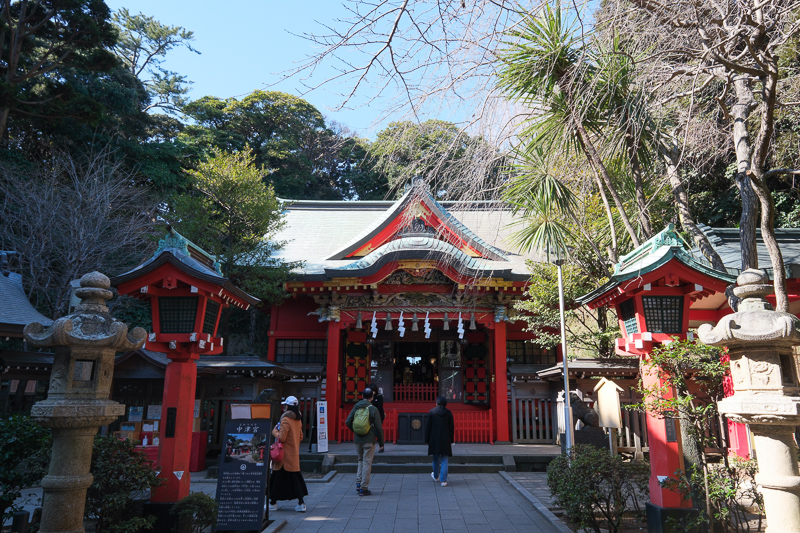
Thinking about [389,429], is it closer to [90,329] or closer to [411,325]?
[411,325]

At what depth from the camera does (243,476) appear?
579cm

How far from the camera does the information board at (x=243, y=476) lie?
18.5ft

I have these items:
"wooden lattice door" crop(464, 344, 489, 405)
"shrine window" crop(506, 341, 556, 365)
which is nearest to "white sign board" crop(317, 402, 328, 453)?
"wooden lattice door" crop(464, 344, 489, 405)

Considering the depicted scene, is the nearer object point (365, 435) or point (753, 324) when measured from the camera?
point (753, 324)

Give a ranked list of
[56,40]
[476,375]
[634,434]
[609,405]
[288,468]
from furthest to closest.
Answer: [476,375], [56,40], [634,434], [609,405], [288,468]

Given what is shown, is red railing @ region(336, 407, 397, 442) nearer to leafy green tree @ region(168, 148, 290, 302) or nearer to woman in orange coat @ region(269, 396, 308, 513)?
leafy green tree @ region(168, 148, 290, 302)

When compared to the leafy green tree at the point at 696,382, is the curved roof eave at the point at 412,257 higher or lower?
higher

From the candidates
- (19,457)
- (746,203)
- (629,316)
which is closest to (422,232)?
(629,316)

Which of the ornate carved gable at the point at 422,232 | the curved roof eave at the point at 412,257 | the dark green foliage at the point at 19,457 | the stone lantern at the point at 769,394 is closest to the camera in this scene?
the stone lantern at the point at 769,394

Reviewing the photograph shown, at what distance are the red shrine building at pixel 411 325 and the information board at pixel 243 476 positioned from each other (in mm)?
6860

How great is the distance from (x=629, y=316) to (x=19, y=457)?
7648 mm

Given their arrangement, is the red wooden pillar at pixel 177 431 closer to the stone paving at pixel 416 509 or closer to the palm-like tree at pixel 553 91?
the stone paving at pixel 416 509

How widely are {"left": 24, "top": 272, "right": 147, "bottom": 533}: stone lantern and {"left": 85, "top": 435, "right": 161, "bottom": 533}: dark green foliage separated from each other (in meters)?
0.80

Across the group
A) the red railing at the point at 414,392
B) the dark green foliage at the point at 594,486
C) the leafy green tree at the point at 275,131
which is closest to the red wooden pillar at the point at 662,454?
the dark green foliage at the point at 594,486
